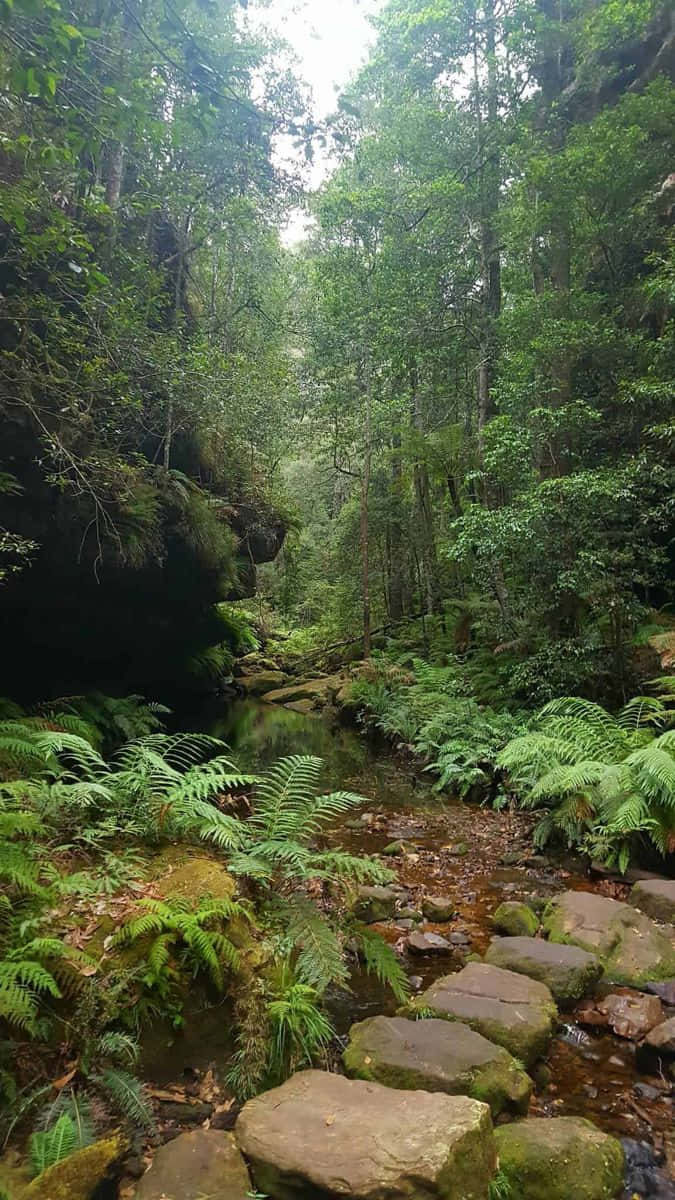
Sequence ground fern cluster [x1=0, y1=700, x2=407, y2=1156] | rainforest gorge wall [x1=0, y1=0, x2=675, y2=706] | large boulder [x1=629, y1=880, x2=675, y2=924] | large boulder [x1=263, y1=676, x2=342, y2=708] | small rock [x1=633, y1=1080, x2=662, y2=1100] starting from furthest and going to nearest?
large boulder [x1=263, y1=676, x2=342, y2=708] → rainforest gorge wall [x1=0, y1=0, x2=675, y2=706] → large boulder [x1=629, y1=880, x2=675, y2=924] → small rock [x1=633, y1=1080, x2=662, y2=1100] → ground fern cluster [x1=0, y1=700, x2=407, y2=1156]

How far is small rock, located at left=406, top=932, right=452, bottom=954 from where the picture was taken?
4.46 metres

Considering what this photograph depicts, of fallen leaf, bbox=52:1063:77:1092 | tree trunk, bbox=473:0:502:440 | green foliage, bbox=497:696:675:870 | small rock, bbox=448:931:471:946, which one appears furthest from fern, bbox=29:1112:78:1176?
tree trunk, bbox=473:0:502:440

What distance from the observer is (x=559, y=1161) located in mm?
2426

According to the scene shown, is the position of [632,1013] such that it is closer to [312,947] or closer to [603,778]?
[312,947]

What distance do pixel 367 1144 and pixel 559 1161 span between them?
2.69 feet

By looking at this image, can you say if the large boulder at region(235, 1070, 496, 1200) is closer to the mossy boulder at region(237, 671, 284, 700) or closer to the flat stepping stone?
the flat stepping stone

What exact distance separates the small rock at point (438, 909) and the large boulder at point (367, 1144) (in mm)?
2471

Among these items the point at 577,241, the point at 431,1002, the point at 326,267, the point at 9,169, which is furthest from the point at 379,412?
the point at 431,1002

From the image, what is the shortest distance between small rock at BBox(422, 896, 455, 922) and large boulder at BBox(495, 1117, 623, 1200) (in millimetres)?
2385

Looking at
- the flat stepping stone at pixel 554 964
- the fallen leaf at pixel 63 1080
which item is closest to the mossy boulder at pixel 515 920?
the flat stepping stone at pixel 554 964

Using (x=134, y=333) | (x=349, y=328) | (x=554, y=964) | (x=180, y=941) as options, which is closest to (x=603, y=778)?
(x=554, y=964)

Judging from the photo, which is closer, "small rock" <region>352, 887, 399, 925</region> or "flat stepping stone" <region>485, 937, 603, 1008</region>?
"flat stepping stone" <region>485, 937, 603, 1008</region>

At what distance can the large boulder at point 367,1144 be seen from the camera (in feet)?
6.92

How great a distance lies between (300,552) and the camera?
86.2ft
